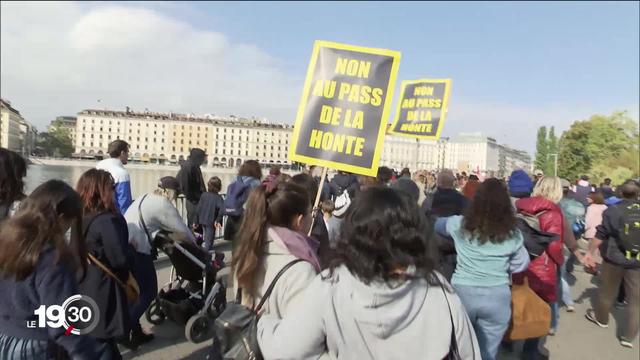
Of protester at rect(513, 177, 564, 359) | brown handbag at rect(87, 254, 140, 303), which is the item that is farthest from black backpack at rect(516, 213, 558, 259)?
brown handbag at rect(87, 254, 140, 303)

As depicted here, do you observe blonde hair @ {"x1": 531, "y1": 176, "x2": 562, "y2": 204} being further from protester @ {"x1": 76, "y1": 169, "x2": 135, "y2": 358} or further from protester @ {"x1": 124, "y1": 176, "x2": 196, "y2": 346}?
protester @ {"x1": 76, "y1": 169, "x2": 135, "y2": 358}

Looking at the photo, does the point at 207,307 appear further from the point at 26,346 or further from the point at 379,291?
the point at 379,291

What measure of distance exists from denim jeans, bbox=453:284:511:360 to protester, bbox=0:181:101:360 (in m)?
2.59

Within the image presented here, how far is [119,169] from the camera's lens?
5.65m

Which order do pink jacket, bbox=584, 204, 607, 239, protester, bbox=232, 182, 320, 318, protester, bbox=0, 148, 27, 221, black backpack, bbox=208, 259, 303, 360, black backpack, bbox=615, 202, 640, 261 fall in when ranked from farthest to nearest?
1. pink jacket, bbox=584, 204, 607, 239
2. black backpack, bbox=615, 202, 640, 261
3. protester, bbox=0, 148, 27, 221
4. protester, bbox=232, 182, 320, 318
5. black backpack, bbox=208, 259, 303, 360

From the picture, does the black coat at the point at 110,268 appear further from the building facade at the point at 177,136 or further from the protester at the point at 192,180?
the building facade at the point at 177,136


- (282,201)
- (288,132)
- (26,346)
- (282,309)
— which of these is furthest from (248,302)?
(288,132)

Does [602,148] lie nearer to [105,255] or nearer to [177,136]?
[105,255]

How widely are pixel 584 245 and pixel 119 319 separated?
1215 centimetres

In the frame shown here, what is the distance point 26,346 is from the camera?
A: 242 centimetres

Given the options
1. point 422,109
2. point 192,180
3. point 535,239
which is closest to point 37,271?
point 535,239

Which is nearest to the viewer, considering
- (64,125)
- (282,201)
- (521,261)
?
(282,201)

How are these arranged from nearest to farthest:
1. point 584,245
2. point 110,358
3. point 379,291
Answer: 1. point 379,291
2. point 110,358
3. point 584,245

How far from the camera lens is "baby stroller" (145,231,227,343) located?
4551 mm
